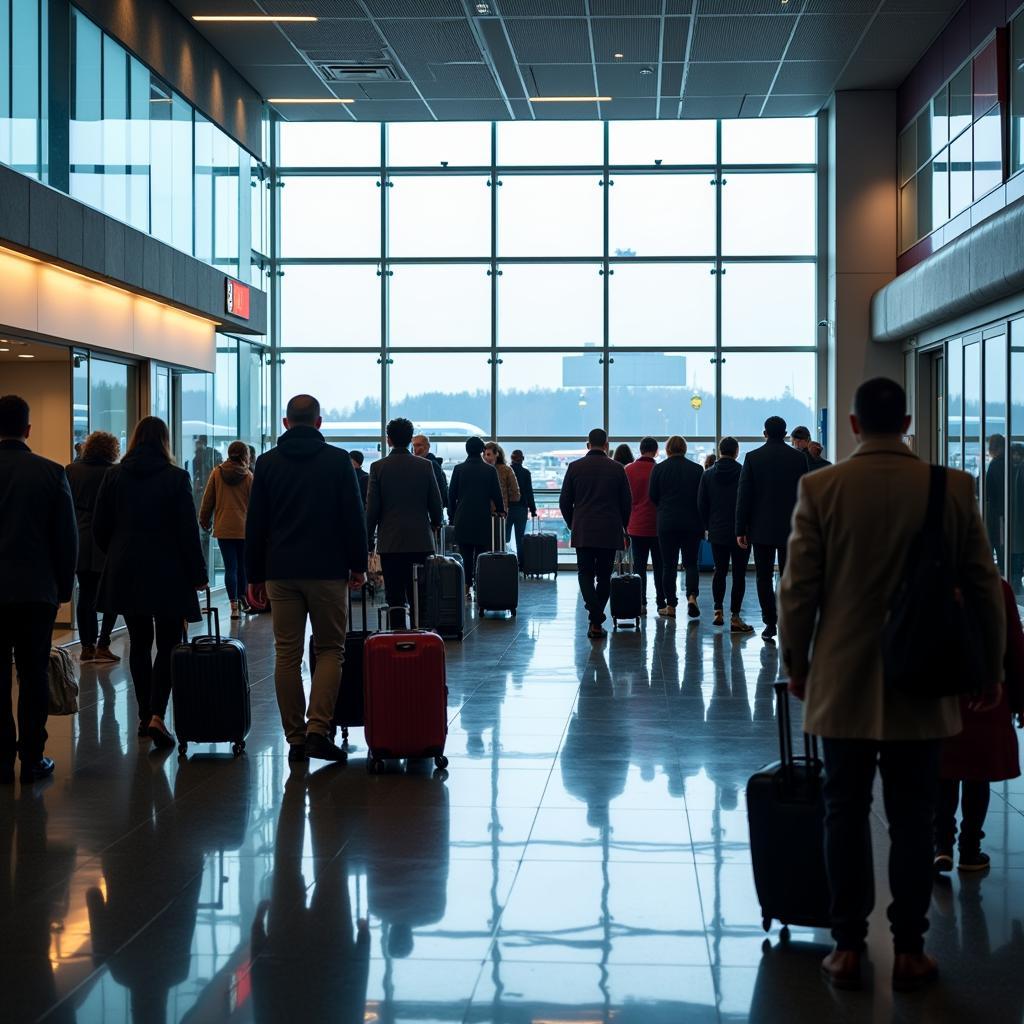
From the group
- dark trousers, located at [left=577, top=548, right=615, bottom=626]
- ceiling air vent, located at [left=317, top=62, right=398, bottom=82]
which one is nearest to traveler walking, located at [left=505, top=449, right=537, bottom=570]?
ceiling air vent, located at [left=317, top=62, right=398, bottom=82]

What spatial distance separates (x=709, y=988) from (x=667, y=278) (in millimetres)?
18749

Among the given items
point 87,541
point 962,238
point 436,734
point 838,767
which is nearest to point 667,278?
point 962,238

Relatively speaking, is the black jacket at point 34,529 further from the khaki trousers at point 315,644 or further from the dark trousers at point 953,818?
the dark trousers at point 953,818

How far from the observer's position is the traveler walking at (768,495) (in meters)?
11.3

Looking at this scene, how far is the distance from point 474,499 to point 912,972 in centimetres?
1017

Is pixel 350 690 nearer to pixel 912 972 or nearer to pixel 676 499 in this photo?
pixel 912 972

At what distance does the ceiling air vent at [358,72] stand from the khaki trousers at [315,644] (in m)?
12.8

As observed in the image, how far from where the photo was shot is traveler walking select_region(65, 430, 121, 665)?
9.77m

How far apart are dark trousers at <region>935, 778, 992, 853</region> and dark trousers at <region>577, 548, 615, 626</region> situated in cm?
731

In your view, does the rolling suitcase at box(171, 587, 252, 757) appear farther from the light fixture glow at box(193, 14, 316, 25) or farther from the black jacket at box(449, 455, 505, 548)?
the light fixture glow at box(193, 14, 316, 25)

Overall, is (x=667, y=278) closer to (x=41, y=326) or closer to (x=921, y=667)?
(x=41, y=326)

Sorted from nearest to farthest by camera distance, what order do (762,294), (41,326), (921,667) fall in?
(921,667) → (41,326) → (762,294)

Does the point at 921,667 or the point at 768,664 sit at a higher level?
the point at 921,667

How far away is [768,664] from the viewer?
10500 millimetres
